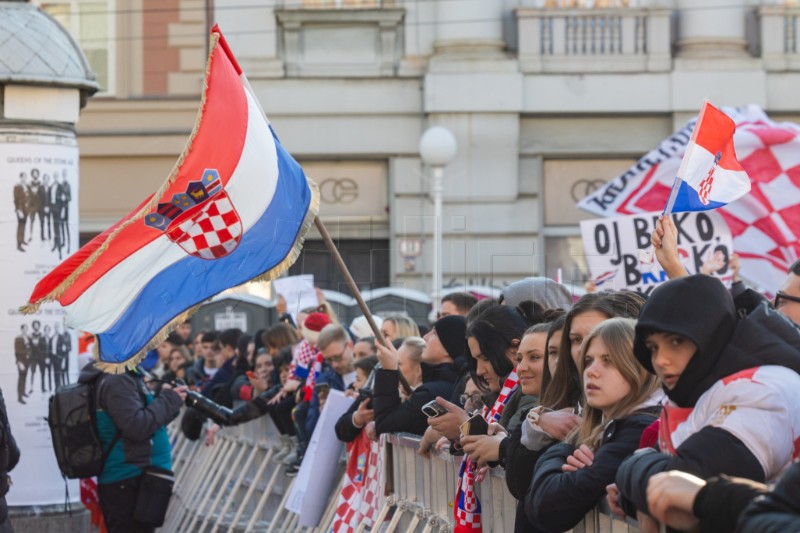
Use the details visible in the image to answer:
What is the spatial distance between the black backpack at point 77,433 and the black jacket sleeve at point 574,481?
5.84 m

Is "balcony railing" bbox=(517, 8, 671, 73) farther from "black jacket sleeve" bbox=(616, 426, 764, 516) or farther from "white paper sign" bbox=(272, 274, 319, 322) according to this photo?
"black jacket sleeve" bbox=(616, 426, 764, 516)

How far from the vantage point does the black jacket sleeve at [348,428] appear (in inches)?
382

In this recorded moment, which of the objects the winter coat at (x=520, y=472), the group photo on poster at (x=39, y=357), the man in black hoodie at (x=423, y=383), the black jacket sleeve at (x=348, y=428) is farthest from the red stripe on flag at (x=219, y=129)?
the group photo on poster at (x=39, y=357)

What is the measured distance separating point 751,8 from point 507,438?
715 inches

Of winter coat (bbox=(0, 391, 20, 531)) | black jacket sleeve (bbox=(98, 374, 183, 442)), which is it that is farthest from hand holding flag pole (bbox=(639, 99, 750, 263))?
black jacket sleeve (bbox=(98, 374, 183, 442))

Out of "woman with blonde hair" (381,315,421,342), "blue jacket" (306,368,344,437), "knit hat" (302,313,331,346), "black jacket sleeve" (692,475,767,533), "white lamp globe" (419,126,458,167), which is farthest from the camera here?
"white lamp globe" (419,126,458,167)

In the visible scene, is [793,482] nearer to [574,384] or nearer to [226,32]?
[574,384]

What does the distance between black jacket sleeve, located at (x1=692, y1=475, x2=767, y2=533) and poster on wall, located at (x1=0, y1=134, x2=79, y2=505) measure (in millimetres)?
8746

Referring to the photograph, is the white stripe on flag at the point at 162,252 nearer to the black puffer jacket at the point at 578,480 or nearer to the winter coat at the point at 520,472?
the winter coat at the point at 520,472

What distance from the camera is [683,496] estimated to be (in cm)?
400

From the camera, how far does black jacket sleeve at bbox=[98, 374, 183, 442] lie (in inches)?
429

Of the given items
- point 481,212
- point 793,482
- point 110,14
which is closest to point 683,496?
point 793,482

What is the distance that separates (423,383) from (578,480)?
11.6 ft

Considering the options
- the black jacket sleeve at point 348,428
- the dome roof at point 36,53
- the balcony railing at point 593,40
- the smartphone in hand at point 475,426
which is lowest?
the black jacket sleeve at point 348,428
